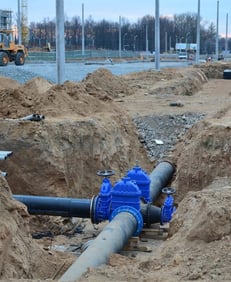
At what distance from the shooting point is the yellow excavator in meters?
32.5

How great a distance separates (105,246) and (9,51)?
1110 inches

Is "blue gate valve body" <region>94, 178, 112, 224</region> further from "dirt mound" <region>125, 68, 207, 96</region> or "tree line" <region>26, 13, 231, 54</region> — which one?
"tree line" <region>26, 13, 231, 54</region>

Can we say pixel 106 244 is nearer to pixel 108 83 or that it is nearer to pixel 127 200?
pixel 127 200

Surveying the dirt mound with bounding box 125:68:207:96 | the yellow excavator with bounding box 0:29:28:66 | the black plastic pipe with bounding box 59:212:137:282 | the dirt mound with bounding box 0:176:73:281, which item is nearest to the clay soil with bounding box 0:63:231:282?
the dirt mound with bounding box 0:176:73:281

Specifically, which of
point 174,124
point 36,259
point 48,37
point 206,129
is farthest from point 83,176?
point 48,37

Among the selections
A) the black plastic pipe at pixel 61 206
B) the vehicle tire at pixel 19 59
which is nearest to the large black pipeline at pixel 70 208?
the black plastic pipe at pixel 61 206

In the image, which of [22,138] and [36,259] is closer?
[36,259]

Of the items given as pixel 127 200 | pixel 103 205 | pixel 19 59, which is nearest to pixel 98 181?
pixel 103 205

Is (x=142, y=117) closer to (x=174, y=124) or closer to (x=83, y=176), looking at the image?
(x=174, y=124)

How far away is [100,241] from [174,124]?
865 centimetres

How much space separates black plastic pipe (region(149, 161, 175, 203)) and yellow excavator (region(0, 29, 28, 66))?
2174 cm

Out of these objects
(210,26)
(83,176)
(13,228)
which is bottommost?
(83,176)

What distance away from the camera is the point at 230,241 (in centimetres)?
526

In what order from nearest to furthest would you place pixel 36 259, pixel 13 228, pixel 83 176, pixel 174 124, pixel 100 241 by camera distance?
pixel 13 228 → pixel 36 259 → pixel 100 241 → pixel 83 176 → pixel 174 124
